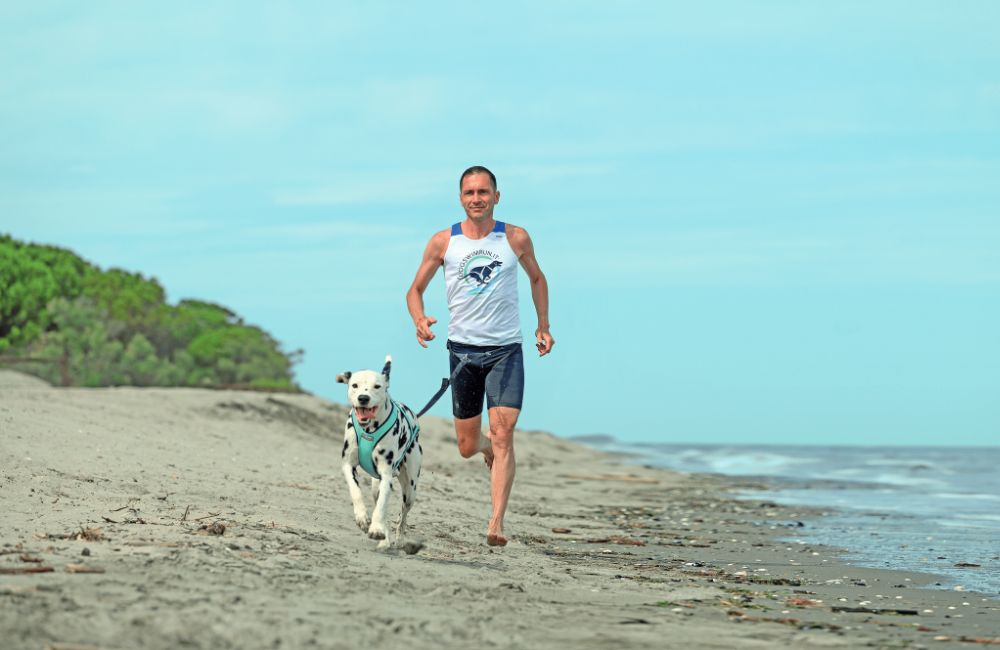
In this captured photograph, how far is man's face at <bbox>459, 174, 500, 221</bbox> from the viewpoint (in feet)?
29.7

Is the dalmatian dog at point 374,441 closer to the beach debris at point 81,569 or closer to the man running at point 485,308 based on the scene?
the man running at point 485,308

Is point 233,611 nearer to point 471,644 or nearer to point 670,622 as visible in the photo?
point 471,644

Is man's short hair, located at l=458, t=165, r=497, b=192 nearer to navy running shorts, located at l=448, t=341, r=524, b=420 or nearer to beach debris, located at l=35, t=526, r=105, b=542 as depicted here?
navy running shorts, located at l=448, t=341, r=524, b=420

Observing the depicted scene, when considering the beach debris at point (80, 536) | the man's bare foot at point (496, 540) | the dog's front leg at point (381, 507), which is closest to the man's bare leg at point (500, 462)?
the man's bare foot at point (496, 540)

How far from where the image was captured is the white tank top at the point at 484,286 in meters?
9.12

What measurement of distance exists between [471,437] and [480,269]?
1444mm

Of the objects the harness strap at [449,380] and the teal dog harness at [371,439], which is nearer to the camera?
the teal dog harness at [371,439]

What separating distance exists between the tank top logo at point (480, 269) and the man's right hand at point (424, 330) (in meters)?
0.42

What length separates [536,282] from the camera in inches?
377

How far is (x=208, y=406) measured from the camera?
72.6 feet

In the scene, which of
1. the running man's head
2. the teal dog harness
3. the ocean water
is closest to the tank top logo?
the running man's head

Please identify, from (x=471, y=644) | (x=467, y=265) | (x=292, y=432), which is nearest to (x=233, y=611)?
(x=471, y=644)

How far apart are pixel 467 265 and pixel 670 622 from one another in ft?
11.7

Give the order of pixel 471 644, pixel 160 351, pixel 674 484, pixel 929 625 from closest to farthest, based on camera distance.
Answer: pixel 471 644 → pixel 929 625 → pixel 674 484 → pixel 160 351
